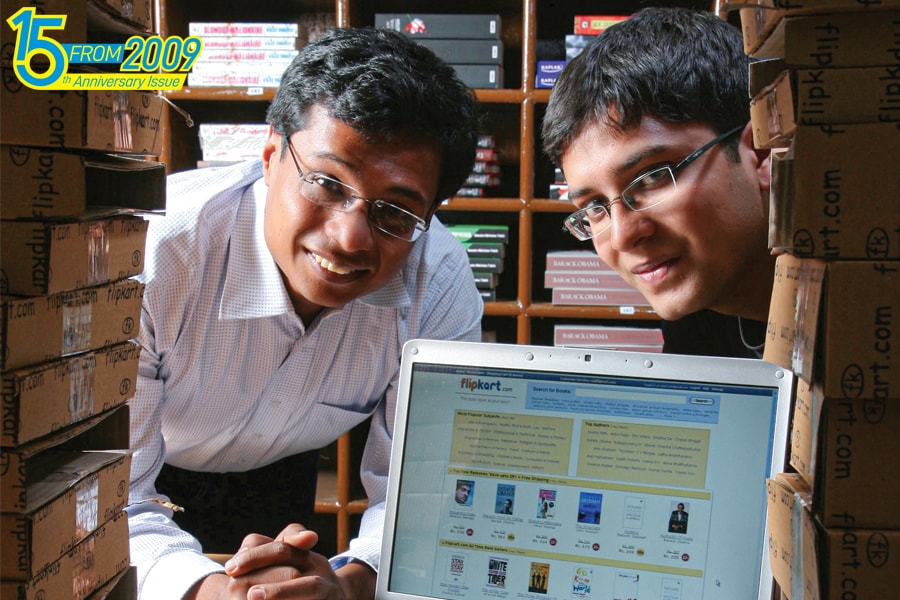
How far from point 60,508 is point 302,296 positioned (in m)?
0.81

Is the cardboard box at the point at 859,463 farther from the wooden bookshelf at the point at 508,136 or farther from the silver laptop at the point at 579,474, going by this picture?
the wooden bookshelf at the point at 508,136

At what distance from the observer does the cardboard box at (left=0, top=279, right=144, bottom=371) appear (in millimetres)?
579

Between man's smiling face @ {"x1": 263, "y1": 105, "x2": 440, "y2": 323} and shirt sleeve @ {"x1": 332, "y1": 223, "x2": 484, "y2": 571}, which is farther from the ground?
man's smiling face @ {"x1": 263, "y1": 105, "x2": 440, "y2": 323}

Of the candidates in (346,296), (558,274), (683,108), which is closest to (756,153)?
(683,108)

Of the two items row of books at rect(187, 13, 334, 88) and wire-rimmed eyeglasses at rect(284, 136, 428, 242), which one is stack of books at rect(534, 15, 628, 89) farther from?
wire-rimmed eyeglasses at rect(284, 136, 428, 242)

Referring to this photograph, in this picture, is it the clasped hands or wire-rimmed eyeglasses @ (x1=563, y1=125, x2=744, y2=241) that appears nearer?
the clasped hands

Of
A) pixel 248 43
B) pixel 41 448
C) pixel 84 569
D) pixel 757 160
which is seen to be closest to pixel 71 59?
pixel 41 448

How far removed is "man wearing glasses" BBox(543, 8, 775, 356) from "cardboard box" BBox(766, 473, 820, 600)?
523mm

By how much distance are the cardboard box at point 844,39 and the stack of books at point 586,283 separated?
204cm

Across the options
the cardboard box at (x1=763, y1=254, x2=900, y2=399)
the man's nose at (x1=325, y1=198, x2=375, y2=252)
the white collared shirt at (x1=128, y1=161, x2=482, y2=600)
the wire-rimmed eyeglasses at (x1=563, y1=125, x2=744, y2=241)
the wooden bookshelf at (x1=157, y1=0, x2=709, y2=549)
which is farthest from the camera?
the wooden bookshelf at (x1=157, y1=0, x2=709, y2=549)

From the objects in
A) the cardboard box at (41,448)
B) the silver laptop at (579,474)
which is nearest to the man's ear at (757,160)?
the silver laptop at (579,474)

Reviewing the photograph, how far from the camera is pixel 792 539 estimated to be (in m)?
0.59

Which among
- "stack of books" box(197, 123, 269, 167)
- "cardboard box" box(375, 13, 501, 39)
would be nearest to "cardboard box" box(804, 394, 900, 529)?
"cardboard box" box(375, 13, 501, 39)

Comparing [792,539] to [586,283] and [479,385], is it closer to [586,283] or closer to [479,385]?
[479,385]
